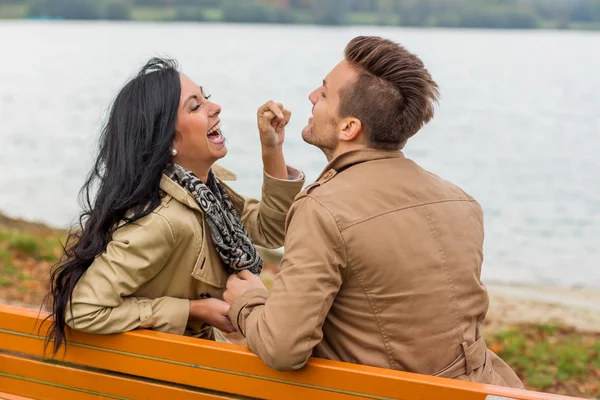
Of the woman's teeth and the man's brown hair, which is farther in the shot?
the woman's teeth

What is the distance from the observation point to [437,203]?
243 centimetres

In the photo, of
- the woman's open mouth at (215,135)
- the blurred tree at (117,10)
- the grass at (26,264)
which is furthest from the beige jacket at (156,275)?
the blurred tree at (117,10)

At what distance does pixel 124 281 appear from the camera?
102 inches

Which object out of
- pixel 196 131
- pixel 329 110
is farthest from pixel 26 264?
pixel 329 110

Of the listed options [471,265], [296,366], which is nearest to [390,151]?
[471,265]

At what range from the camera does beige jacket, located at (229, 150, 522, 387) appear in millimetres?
2230

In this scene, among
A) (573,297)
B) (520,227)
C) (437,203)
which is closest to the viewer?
(437,203)

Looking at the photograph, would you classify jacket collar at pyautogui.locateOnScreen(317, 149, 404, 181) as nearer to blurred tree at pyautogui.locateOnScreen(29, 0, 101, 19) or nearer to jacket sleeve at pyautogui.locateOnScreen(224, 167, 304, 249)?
jacket sleeve at pyautogui.locateOnScreen(224, 167, 304, 249)

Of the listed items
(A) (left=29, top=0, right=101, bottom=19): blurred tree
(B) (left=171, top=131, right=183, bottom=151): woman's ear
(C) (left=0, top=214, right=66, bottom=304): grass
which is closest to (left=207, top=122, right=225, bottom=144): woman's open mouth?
(B) (left=171, top=131, right=183, bottom=151): woman's ear

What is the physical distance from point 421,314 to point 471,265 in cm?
25

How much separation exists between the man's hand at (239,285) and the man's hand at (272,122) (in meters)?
0.58

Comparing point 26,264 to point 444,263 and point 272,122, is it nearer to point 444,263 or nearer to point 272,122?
point 272,122

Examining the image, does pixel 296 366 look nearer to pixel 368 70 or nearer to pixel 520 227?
pixel 368 70

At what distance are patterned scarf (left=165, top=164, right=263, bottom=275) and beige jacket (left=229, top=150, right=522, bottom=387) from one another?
37 cm
